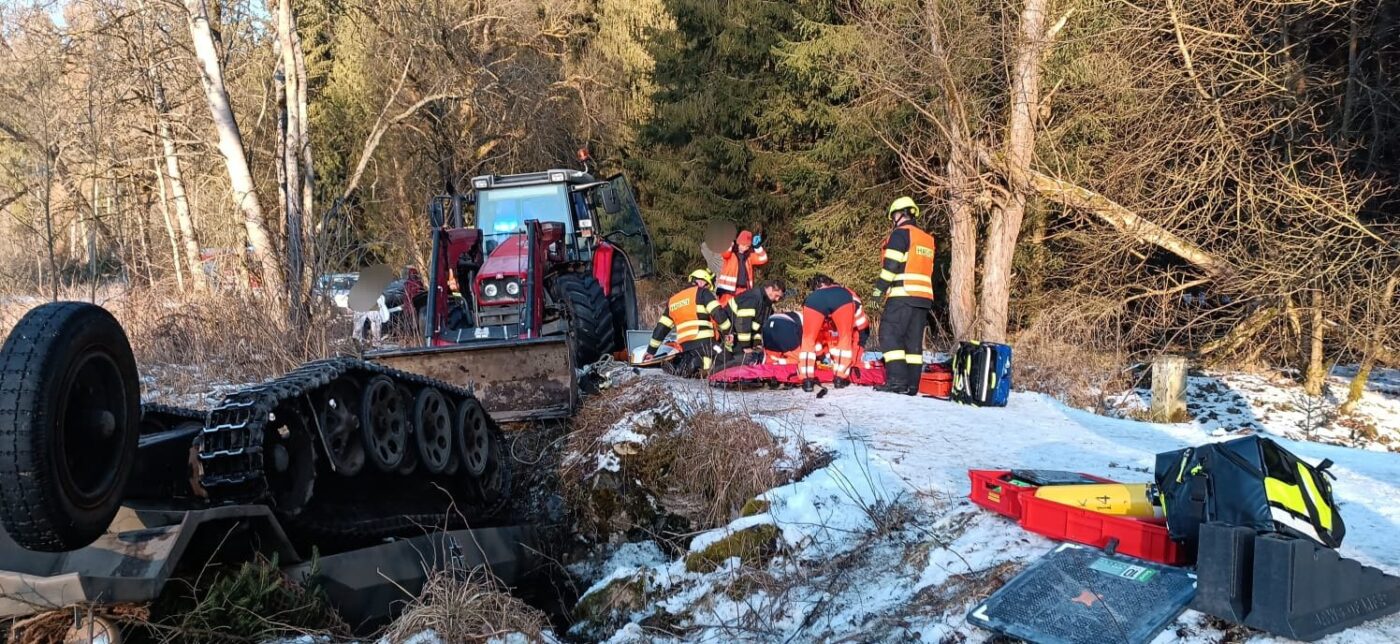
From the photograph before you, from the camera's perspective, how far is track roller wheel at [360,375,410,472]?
4578 millimetres

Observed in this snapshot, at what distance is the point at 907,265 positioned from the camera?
8086mm

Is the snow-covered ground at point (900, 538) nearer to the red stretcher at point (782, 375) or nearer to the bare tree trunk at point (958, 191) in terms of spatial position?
the red stretcher at point (782, 375)

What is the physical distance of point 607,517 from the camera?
6.54 metres

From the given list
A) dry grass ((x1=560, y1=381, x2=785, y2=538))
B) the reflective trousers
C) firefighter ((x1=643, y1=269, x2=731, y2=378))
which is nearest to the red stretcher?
the reflective trousers

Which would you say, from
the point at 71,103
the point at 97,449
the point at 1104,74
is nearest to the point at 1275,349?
the point at 1104,74

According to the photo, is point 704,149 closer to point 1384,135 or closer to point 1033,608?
point 1384,135

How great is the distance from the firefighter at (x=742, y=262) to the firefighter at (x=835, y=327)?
2.43m

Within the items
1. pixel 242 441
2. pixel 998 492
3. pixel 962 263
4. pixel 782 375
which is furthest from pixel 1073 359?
pixel 242 441

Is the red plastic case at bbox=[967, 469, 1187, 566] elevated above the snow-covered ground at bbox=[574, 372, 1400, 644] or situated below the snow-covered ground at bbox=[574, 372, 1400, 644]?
above

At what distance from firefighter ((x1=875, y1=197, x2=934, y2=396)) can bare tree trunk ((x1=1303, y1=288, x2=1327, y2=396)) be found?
535 centimetres

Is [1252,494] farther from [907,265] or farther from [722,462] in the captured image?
[907,265]

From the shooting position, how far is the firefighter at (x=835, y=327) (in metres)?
8.43

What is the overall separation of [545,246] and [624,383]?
1.73 meters

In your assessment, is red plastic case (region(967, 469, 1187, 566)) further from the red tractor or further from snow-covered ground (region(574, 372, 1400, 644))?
the red tractor
